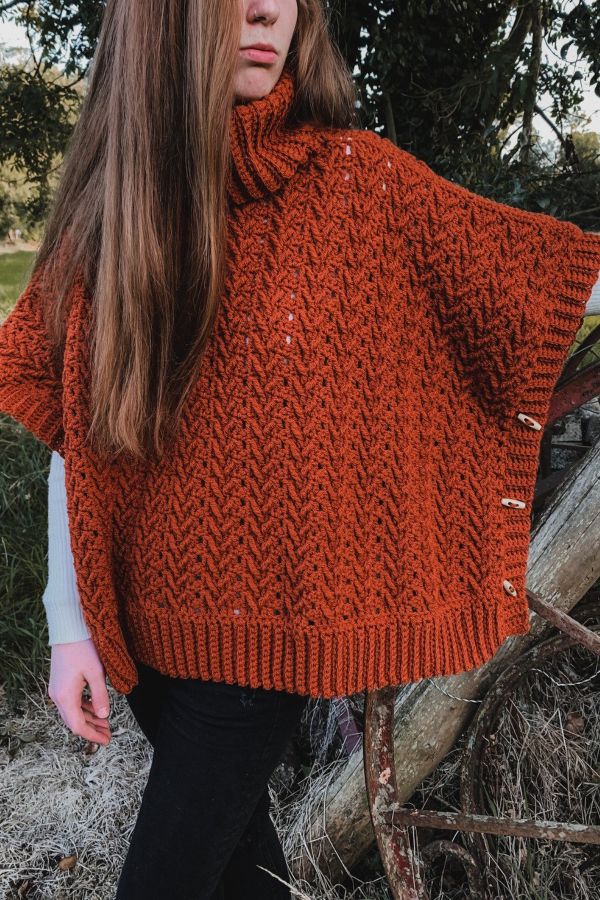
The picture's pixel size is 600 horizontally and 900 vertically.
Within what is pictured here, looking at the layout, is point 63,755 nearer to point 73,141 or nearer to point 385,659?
point 385,659

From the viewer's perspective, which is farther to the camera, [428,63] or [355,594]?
[428,63]

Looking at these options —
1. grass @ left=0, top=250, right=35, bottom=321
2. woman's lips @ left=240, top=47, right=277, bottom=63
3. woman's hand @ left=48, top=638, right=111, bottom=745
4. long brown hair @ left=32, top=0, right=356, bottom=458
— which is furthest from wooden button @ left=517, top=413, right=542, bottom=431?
grass @ left=0, top=250, right=35, bottom=321

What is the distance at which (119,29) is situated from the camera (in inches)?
36.8

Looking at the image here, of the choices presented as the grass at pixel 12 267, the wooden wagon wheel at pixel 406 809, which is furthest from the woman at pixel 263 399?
the grass at pixel 12 267

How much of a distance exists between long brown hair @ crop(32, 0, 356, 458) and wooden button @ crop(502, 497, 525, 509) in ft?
1.65

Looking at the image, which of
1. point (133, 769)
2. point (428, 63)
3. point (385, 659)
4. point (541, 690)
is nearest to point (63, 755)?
point (133, 769)

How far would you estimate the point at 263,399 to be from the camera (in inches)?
36.4

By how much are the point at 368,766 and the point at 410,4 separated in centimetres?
214

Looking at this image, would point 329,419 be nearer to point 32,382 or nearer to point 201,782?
point 32,382

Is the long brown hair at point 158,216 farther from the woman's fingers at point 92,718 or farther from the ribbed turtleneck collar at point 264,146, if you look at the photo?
the woman's fingers at point 92,718

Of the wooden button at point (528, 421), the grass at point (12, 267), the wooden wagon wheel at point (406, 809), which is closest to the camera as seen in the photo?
the wooden button at point (528, 421)

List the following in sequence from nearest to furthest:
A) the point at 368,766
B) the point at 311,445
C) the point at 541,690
A: the point at 311,445
the point at 368,766
the point at 541,690

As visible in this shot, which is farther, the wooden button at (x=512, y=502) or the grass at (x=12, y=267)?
the grass at (x=12, y=267)

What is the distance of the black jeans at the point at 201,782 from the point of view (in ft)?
3.28
